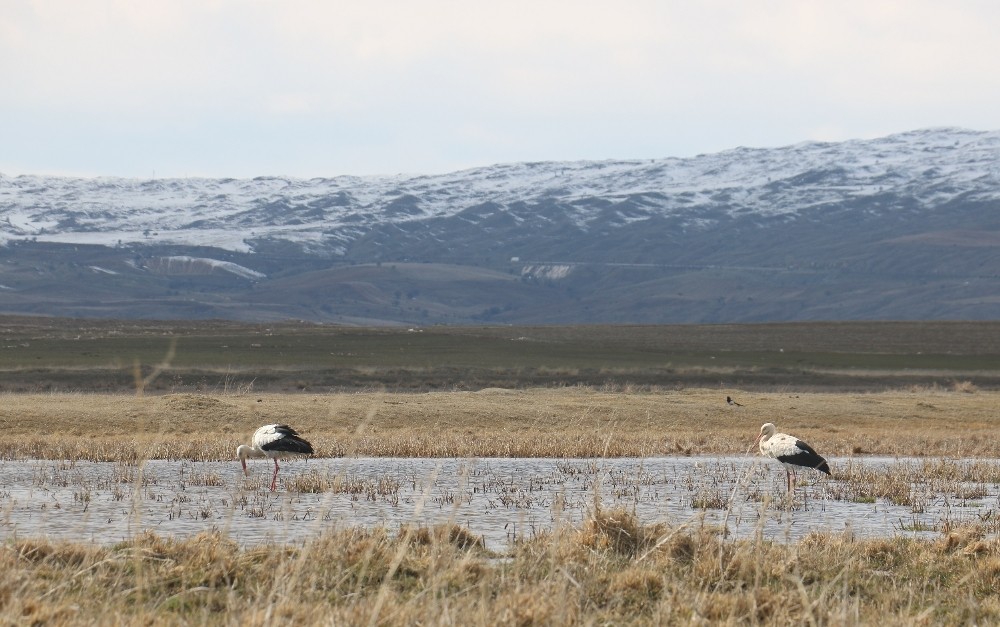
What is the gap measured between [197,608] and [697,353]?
253 feet

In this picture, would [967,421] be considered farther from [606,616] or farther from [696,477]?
[606,616]

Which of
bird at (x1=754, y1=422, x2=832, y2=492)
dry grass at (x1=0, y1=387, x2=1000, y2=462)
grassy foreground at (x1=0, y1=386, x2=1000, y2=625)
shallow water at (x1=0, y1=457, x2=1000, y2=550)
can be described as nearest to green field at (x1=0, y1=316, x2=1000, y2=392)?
dry grass at (x1=0, y1=387, x2=1000, y2=462)

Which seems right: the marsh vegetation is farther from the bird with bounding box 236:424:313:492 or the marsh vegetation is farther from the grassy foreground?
the bird with bounding box 236:424:313:492

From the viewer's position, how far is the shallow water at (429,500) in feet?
53.5

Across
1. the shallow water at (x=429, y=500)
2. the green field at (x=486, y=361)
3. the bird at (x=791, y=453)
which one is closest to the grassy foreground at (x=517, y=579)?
the shallow water at (x=429, y=500)

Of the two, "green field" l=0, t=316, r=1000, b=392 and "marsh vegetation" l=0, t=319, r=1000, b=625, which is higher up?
"marsh vegetation" l=0, t=319, r=1000, b=625

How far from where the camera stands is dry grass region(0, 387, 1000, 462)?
1138 inches

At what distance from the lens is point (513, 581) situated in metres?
11.8

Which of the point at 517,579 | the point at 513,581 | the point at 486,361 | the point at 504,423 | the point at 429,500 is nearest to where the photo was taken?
the point at 517,579

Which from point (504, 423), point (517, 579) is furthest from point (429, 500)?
point (504, 423)

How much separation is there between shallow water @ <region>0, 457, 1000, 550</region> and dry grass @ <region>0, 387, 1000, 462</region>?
151 centimetres

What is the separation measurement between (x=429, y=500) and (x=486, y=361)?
53579 mm

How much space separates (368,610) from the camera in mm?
10289

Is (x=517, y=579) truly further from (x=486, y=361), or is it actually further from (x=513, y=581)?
(x=486, y=361)
